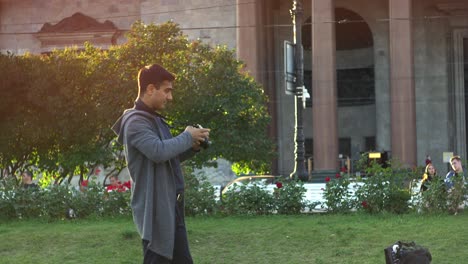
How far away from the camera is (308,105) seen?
5722 centimetres

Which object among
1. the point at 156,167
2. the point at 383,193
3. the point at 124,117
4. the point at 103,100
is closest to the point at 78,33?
the point at 103,100

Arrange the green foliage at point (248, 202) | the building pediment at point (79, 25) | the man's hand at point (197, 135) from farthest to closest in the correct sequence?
the building pediment at point (79, 25) < the green foliage at point (248, 202) < the man's hand at point (197, 135)

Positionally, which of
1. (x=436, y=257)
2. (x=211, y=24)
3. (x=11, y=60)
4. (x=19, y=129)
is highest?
(x=211, y=24)

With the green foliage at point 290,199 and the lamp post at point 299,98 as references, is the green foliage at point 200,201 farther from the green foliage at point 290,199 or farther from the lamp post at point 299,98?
the lamp post at point 299,98

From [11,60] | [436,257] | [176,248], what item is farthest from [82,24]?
[176,248]

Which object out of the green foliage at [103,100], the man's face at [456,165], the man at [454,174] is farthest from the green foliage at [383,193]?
the green foliage at [103,100]

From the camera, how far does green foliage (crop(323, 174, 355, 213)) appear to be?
1678 cm

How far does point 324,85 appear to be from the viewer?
45.8 metres

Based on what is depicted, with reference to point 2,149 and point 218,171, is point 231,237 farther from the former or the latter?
point 218,171

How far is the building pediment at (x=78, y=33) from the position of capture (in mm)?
55875

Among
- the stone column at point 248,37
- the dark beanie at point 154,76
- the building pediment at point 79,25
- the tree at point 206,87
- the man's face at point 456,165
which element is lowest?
the man's face at point 456,165

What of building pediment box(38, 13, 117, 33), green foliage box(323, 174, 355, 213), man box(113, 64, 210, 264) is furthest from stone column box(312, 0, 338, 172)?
man box(113, 64, 210, 264)

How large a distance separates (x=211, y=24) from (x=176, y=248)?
4697 cm

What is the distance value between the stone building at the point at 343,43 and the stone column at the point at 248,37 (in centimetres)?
8
